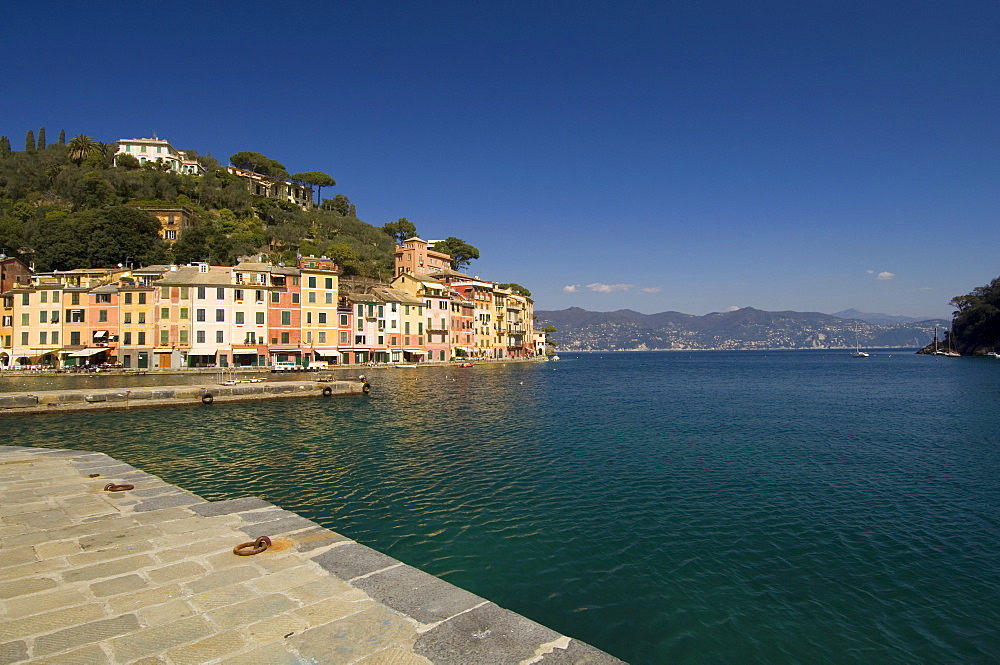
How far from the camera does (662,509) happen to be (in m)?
14.0

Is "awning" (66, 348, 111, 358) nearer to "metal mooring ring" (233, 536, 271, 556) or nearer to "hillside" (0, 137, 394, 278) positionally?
"hillside" (0, 137, 394, 278)

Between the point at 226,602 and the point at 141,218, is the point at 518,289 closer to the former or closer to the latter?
the point at 141,218

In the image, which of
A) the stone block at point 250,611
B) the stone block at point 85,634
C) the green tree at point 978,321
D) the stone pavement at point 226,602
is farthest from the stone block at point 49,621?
the green tree at point 978,321

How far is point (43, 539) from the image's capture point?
727 cm

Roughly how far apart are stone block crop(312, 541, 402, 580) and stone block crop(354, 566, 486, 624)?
20cm

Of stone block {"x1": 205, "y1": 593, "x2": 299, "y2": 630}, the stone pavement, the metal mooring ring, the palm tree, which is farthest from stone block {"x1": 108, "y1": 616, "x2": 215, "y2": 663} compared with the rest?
the palm tree

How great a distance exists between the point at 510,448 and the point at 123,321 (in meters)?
60.3

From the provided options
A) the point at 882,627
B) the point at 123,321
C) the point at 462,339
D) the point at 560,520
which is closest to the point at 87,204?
the point at 123,321

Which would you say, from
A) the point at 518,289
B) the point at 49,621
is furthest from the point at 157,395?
the point at 518,289

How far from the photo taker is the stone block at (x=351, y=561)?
6.19m

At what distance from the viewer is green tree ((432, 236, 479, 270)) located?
13538 centimetres

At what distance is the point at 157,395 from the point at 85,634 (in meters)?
35.5

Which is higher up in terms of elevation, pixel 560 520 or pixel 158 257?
pixel 158 257

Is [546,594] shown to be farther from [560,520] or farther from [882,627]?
[882,627]
